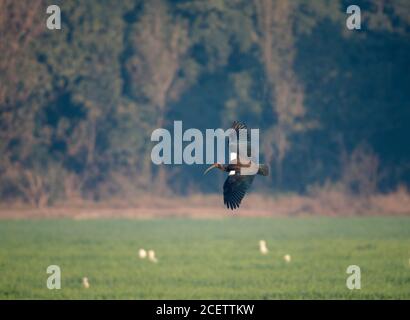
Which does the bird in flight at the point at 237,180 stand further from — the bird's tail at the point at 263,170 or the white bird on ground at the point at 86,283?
the white bird on ground at the point at 86,283

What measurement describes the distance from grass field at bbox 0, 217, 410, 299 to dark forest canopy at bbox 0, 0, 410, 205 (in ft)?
15.5

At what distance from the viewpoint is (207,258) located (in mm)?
28406

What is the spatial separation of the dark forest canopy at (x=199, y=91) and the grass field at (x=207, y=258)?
4.72 metres

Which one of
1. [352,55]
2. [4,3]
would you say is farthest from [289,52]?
[4,3]

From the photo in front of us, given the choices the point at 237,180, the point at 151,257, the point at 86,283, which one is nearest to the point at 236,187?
the point at 237,180

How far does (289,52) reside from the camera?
46.3m

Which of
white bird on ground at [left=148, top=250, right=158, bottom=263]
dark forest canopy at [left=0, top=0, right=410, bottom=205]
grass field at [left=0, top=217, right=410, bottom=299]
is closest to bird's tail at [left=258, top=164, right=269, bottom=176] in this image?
grass field at [left=0, top=217, right=410, bottom=299]

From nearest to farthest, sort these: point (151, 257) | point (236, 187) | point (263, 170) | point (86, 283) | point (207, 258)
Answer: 1. point (263, 170)
2. point (236, 187)
3. point (86, 283)
4. point (151, 257)
5. point (207, 258)

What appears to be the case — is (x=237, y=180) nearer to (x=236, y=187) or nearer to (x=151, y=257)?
(x=236, y=187)

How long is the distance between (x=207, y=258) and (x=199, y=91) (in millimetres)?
18932

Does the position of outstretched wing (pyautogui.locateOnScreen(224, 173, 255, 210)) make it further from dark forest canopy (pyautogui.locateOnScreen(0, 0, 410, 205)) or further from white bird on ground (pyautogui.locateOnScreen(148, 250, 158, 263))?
dark forest canopy (pyautogui.locateOnScreen(0, 0, 410, 205))

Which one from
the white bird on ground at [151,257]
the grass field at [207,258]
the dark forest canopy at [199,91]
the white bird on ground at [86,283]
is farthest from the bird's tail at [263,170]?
A: the dark forest canopy at [199,91]

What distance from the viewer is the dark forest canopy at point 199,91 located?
4456 centimetres

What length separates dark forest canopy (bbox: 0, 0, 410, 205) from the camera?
1754 inches
